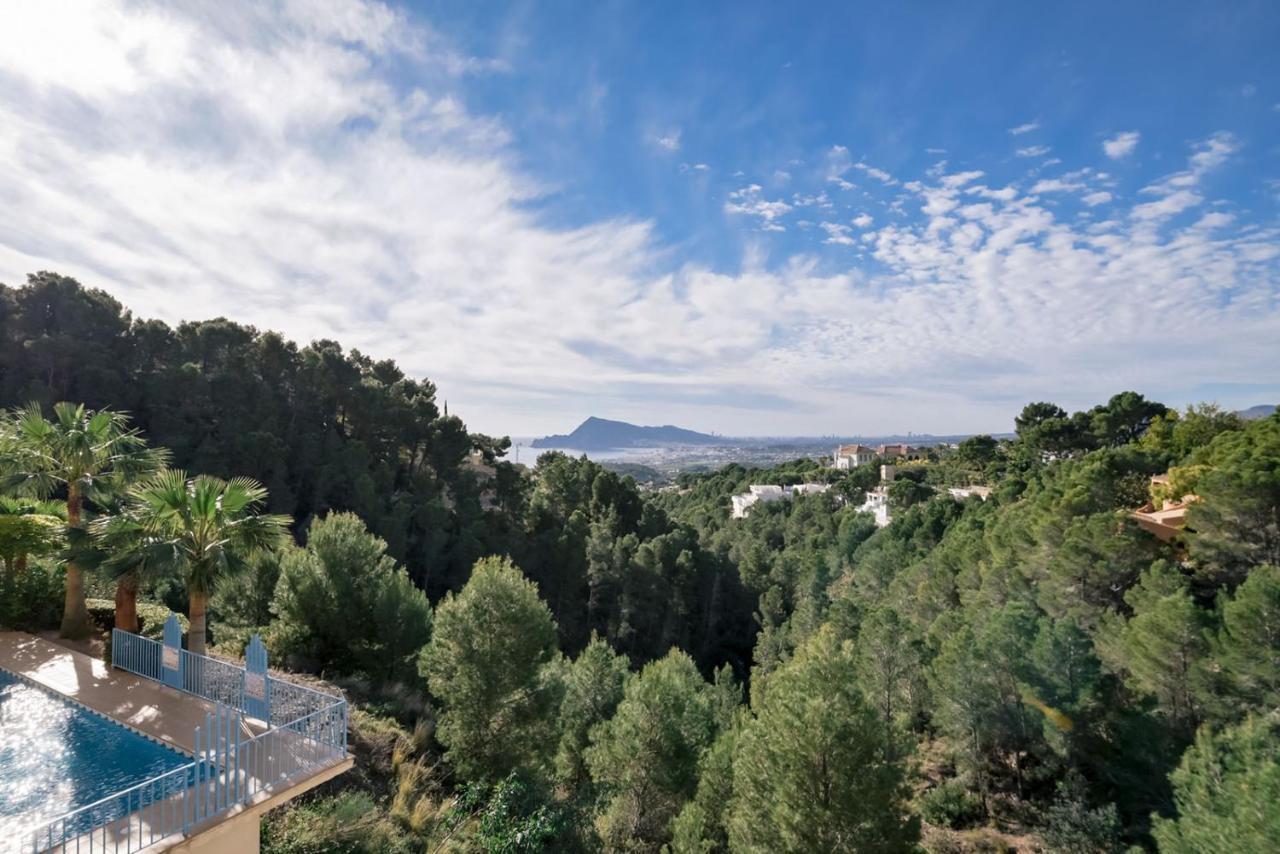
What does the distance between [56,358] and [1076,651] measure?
33.9 metres

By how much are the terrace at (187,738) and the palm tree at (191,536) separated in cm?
62

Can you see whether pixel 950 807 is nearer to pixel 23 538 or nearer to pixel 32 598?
pixel 32 598

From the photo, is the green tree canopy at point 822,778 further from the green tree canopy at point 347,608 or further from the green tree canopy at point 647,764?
the green tree canopy at point 347,608

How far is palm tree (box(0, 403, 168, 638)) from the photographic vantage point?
9594mm

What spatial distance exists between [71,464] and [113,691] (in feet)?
14.0

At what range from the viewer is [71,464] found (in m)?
9.70

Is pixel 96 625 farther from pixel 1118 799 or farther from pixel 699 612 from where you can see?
pixel 699 612

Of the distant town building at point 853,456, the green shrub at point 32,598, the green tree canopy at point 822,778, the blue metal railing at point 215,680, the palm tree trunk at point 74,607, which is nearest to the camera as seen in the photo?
the blue metal railing at point 215,680

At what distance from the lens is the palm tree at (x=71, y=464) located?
959 centimetres

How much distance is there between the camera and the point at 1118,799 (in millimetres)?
12828

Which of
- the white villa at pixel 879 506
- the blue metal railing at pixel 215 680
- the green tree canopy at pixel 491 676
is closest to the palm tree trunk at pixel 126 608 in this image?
the blue metal railing at pixel 215 680

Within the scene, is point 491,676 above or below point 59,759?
below

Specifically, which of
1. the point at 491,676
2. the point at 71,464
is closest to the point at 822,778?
the point at 491,676

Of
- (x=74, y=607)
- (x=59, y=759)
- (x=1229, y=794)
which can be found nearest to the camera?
(x=59, y=759)
